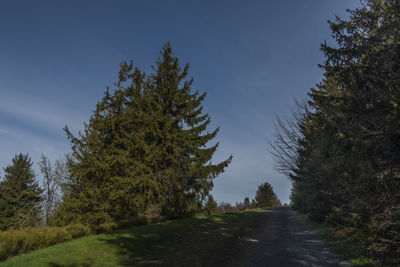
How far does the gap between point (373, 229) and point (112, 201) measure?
661 inches

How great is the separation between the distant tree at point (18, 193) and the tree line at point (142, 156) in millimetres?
19527

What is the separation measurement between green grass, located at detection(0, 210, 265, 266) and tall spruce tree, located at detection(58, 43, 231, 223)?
5720 mm

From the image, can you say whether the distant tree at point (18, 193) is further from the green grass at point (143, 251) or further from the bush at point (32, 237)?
the green grass at point (143, 251)

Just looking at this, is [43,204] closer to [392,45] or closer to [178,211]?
[178,211]

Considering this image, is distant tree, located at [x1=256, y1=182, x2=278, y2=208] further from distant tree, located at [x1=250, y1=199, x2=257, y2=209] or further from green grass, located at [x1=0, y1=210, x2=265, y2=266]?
green grass, located at [x1=0, y1=210, x2=265, y2=266]

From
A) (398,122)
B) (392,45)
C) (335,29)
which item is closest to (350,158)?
(398,122)

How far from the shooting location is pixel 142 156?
18031 millimetres

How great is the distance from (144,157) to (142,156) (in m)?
0.69

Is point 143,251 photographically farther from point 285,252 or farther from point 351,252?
point 351,252

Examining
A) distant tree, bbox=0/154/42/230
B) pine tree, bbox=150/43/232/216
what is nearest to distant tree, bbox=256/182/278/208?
pine tree, bbox=150/43/232/216

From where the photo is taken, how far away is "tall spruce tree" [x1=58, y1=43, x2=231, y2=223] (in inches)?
672

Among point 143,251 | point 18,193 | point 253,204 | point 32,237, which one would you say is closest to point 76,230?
point 32,237

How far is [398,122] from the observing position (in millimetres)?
5043

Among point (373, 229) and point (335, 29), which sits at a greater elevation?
point (335, 29)
